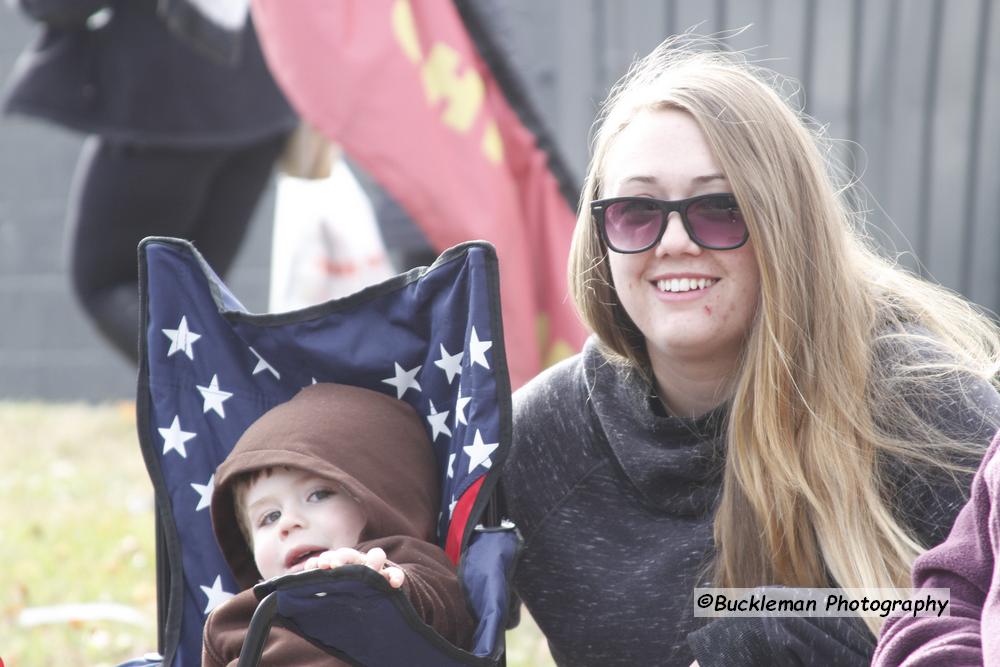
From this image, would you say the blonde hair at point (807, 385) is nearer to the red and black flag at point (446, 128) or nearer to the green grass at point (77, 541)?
the green grass at point (77, 541)

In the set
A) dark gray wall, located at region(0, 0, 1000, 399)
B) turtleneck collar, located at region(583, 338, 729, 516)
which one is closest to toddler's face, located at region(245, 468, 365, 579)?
turtleneck collar, located at region(583, 338, 729, 516)

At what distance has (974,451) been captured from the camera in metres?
2.00

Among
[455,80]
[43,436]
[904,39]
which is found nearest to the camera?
[455,80]

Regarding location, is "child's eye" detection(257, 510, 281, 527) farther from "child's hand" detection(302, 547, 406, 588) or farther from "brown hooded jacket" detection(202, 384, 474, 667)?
"child's hand" detection(302, 547, 406, 588)

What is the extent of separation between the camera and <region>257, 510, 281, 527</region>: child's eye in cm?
225

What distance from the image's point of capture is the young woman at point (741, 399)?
6.62 ft

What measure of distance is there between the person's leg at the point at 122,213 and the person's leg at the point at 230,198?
0.12 metres

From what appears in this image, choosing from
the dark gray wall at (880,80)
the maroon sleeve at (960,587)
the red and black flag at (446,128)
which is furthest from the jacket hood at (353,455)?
the dark gray wall at (880,80)

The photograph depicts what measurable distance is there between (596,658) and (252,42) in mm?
2687

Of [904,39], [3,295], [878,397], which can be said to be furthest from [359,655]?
[3,295]

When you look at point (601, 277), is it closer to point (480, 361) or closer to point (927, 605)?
point (480, 361)

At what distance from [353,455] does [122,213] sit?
2.09 meters

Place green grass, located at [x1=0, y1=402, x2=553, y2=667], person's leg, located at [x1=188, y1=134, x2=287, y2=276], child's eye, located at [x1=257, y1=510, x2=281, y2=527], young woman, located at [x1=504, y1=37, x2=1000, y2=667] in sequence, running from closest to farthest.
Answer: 1. young woman, located at [x1=504, y1=37, x2=1000, y2=667]
2. child's eye, located at [x1=257, y1=510, x2=281, y2=527]
3. green grass, located at [x1=0, y1=402, x2=553, y2=667]
4. person's leg, located at [x1=188, y1=134, x2=287, y2=276]

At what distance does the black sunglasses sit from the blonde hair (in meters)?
0.04
